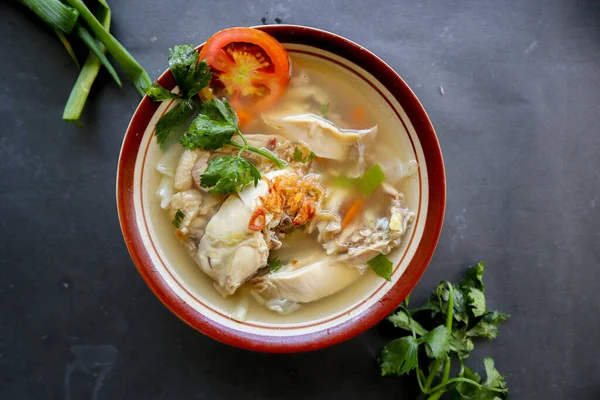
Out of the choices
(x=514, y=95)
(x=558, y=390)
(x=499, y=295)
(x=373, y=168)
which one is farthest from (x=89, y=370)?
(x=514, y=95)

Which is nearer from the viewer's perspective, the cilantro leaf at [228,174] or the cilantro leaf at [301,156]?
the cilantro leaf at [228,174]

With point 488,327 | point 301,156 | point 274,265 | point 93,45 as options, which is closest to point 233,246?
point 274,265

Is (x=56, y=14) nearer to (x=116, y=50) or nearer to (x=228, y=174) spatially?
(x=116, y=50)

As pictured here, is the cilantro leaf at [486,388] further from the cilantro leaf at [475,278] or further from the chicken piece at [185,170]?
the chicken piece at [185,170]

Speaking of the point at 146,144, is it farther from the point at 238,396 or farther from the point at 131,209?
the point at 238,396

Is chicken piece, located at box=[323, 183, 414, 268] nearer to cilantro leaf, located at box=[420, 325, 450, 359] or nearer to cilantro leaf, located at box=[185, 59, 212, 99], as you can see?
cilantro leaf, located at box=[420, 325, 450, 359]

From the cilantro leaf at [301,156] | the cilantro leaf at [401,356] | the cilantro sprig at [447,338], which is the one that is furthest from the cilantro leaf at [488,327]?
the cilantro leaf at [301,156]
